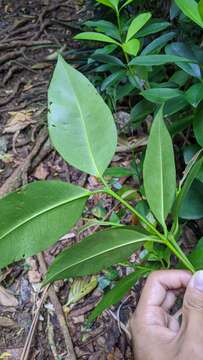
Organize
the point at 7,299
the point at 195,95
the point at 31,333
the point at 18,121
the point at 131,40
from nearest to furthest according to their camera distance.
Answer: the point at 195,95 < the point at 131,40 < the point at 31,333 < the point at 7,299 < the point at 18,121

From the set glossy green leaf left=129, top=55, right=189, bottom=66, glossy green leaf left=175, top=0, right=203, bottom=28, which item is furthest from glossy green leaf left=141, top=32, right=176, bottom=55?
glossy green leaf left=175, top=0, right=203, bottom=28

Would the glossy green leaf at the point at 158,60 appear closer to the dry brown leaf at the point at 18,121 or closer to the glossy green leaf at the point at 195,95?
the glossy green leaf at the point at 195,95

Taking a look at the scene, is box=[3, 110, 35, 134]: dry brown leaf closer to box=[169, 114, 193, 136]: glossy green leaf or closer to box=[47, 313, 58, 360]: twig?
box=[47, 313, 58, 360]: twig

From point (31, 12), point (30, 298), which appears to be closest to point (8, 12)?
point (31, 12)

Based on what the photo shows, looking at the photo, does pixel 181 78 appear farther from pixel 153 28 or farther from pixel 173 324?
pixel 173 324

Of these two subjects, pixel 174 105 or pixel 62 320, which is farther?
pixel 62 320

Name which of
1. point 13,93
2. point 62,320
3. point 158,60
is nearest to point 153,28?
point 158,60
